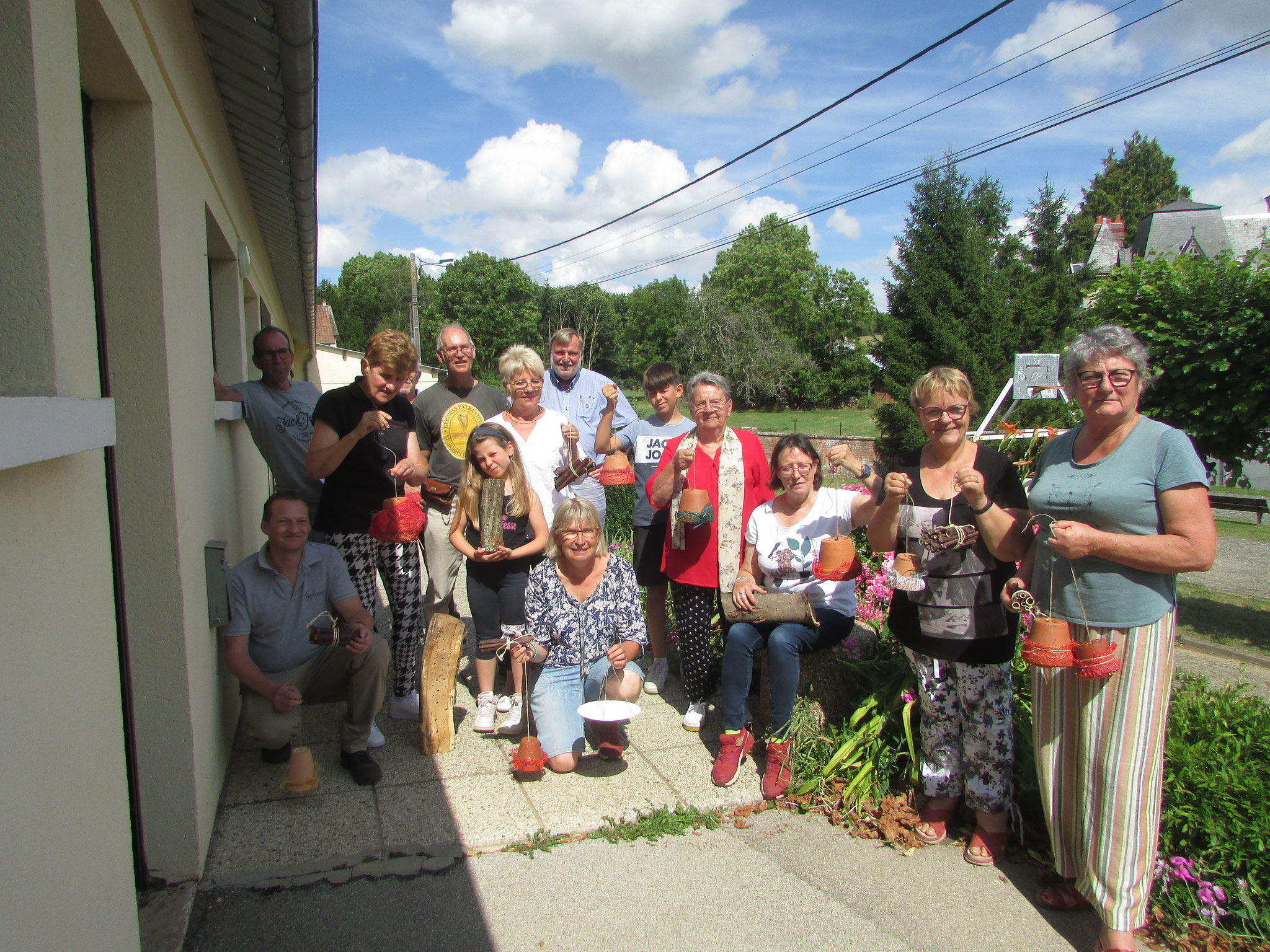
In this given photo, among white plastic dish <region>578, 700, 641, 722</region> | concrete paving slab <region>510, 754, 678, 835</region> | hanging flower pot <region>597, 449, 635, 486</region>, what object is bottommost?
concrete paving slab <region>510, 754, 678, 835</region>

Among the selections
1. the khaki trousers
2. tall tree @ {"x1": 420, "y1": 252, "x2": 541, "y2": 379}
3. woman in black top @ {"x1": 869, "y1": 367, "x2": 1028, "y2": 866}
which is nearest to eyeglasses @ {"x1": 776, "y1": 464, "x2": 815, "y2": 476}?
woman in black top @ {"x1": 869, "y1": 367, "x2": 1028, "y2": 866}

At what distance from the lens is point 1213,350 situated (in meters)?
6.69

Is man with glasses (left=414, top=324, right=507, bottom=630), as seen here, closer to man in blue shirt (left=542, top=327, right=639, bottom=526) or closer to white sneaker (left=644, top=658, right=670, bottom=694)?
man in blue shirt (left=542, top=327, right=639, bottom=526)

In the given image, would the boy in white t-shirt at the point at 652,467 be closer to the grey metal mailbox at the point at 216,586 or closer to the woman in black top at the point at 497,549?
the woman in black top at the point at 497,549

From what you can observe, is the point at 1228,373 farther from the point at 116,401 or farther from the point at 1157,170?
the point at 1157,170

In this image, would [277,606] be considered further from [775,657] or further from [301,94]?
[301,94]

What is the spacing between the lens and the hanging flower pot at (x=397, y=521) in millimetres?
3508

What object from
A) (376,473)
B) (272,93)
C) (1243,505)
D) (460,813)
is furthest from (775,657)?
(1243,505)

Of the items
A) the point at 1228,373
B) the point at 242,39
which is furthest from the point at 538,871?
the point at 1228,373

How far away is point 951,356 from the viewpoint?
27.7 m

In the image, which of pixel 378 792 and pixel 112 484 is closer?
pixel 112 484

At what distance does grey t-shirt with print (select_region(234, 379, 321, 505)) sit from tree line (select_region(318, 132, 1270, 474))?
23.2 feet

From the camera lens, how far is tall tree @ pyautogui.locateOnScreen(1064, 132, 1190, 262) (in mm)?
54031

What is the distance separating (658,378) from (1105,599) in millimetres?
2669
